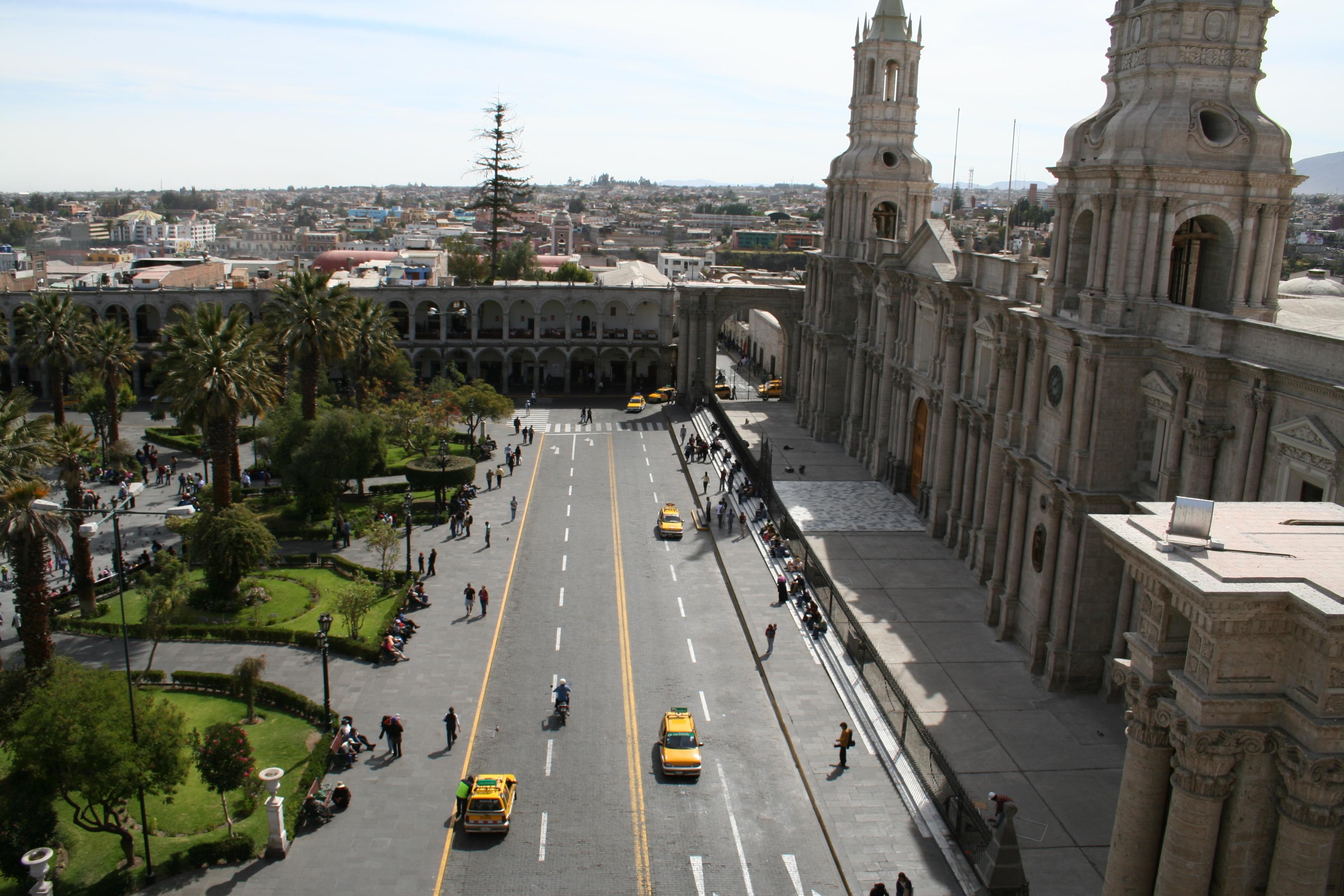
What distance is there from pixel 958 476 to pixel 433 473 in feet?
80.2

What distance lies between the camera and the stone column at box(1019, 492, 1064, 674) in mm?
29984

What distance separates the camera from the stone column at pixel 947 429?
41.5m

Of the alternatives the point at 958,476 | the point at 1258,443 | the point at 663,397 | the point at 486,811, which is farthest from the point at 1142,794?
the point at 663,397

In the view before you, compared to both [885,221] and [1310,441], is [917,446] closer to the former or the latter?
[885,221]

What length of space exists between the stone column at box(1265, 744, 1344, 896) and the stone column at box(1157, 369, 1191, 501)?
44.7ft

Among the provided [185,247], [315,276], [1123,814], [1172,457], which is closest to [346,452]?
[315,276]

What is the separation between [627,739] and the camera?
91.9 ft

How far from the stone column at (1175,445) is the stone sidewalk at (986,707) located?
249 inches

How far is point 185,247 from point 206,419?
5342 inches

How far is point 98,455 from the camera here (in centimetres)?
5328

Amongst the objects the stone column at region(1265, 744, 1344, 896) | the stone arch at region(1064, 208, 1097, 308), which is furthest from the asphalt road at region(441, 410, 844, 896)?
the stone arch at region(1064, 208, 1097, 308)

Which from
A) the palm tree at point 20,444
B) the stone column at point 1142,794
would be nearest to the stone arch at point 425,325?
the palm tree at point 20,444

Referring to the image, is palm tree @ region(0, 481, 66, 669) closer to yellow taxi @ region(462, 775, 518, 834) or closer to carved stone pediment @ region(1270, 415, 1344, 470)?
yellow taxi @ region(462, 775, 518, 834)

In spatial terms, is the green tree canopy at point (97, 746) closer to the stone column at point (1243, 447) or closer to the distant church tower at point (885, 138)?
the stone column at point (1243, 447)
